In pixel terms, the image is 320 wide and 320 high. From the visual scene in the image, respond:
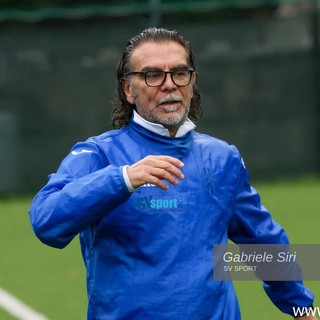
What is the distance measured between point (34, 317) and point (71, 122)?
7.98 metres

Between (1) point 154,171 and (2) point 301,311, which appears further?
(2) point 301,311

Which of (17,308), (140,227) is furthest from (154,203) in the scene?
(17,308)

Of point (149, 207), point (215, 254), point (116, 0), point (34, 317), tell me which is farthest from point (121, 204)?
point (116, 0)

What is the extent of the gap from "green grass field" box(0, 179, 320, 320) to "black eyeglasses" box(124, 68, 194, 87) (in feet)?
14.6

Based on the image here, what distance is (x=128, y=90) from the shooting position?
4.93m

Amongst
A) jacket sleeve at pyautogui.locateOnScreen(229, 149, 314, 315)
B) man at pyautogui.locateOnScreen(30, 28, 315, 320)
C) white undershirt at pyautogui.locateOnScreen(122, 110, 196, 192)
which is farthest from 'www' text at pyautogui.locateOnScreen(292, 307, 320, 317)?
white undershirt at pyautogui.locateOnScreen(122, 110, 196, 192)

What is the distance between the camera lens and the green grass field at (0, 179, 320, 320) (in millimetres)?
9461

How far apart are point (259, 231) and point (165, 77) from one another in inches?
30.3

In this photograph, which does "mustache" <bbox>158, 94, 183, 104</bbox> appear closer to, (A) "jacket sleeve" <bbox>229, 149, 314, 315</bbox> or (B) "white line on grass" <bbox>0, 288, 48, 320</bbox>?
(A) "jacket sleeve" <bbox>229, 149, 314, 315</bbox>

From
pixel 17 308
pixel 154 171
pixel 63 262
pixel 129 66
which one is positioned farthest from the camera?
pixel 63 262

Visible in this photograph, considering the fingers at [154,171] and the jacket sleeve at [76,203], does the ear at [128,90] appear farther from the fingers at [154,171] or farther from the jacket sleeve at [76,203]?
the fingers at [154,171]

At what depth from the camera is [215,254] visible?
4555 millimetres

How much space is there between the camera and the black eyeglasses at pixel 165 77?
185 inches

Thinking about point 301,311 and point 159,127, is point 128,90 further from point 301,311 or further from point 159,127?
Result: point 301,311
